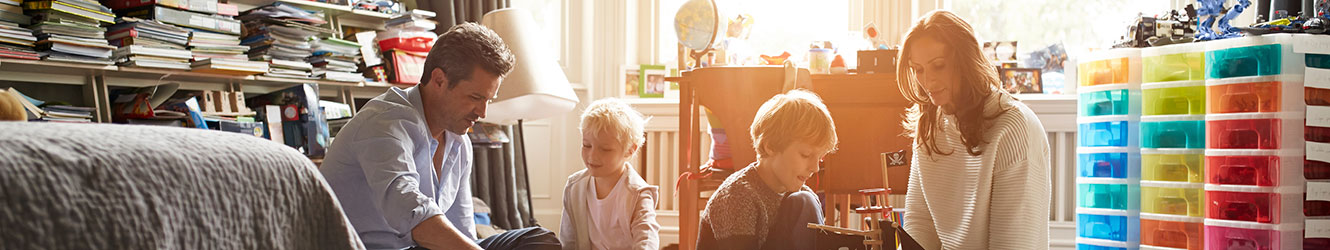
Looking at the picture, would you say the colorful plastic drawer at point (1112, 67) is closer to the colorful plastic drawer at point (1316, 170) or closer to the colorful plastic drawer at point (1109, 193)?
the colorful plastic drawer at point (1109, 193)

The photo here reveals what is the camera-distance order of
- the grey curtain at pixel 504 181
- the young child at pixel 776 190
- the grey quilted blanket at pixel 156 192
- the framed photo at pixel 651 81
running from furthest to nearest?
the framed photo at pixel 651 81
the grey curtain at pixel 504 181
the young child at pixel 776 190
the grey quilted blanket at pixel 156 192

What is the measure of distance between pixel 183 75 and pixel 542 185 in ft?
5.16

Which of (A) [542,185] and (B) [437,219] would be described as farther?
(A) [542,185]

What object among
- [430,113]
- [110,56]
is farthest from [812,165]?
[110,56]

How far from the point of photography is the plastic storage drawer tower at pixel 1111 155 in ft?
9.71

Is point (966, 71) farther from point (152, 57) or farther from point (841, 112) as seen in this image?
point (152, 57)

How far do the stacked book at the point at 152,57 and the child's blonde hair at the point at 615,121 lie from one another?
138cm

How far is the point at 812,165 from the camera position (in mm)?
1852

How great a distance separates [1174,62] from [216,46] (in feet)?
9.46

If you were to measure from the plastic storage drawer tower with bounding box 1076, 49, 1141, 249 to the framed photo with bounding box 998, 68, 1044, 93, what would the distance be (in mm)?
566

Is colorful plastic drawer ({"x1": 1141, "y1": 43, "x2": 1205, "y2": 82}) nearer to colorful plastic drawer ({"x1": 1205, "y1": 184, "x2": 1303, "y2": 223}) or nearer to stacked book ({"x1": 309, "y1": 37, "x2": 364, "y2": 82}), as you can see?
colorful plastic drawer ({"x1": 1205, "y1": 184, "x2": 1303, "y2": 223})

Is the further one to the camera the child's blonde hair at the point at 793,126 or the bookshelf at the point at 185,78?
the bookshelf at the point at 185,78

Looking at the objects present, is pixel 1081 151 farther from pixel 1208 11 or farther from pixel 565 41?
pixel 565 41

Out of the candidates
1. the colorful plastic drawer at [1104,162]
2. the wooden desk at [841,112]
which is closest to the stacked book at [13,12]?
the wooden desk at [841,112]
